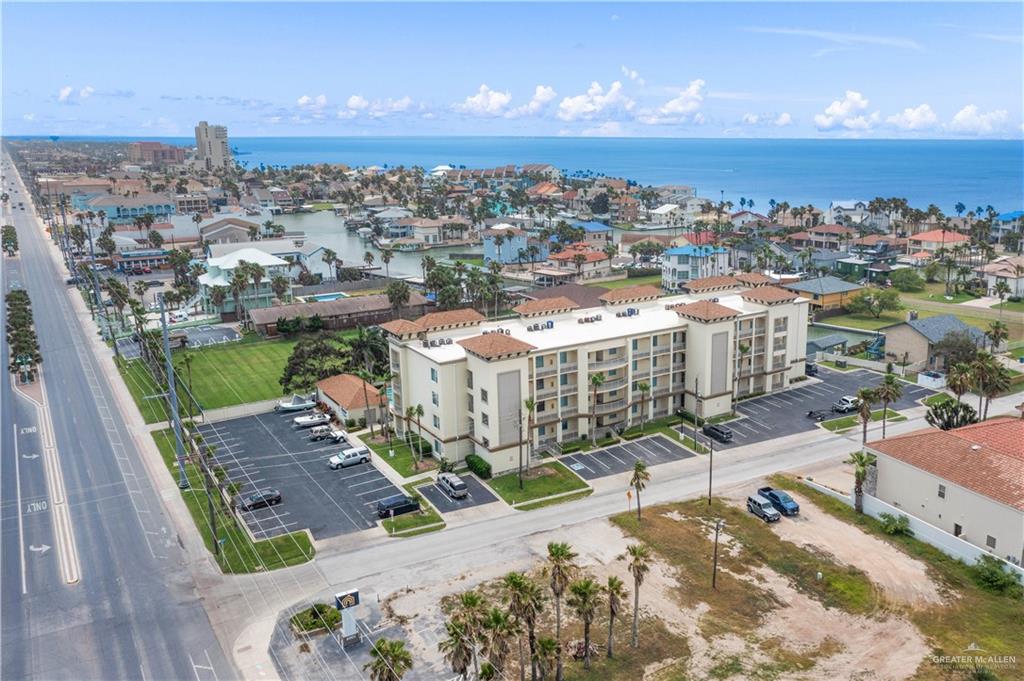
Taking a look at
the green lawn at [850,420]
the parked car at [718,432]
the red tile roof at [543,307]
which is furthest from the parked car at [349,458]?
the green lawn at [850,420]

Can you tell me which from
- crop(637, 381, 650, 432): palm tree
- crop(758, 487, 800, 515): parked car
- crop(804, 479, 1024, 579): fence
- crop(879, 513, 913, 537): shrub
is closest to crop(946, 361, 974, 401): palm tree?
crop(804, 479, 1024, 579): fence

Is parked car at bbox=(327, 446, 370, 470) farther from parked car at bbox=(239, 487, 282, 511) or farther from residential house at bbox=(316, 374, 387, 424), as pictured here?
residential house at bbox=(316, 374, 387, 424)

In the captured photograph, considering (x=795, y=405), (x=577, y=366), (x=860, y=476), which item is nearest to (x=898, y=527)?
(x=860, y=476)

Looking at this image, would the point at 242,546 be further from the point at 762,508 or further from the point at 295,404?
the point at 762,508

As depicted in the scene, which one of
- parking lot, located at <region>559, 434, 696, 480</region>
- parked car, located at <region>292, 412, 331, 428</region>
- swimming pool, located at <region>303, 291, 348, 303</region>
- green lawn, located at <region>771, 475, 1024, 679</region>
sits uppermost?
swimming pool, located at <region>303, 291, 348, 303</region>

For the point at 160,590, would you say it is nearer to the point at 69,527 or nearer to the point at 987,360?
the point at 69,527

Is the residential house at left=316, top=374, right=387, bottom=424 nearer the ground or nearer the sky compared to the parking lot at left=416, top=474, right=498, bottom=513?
nearer the sky
